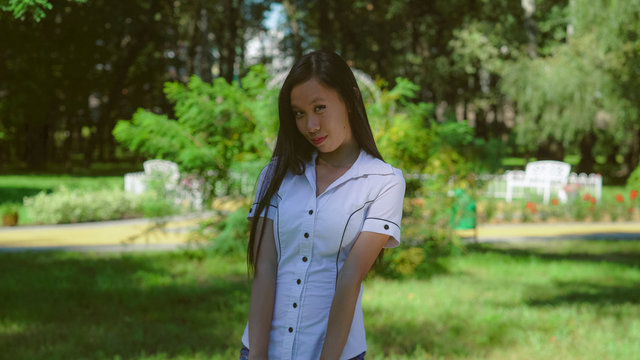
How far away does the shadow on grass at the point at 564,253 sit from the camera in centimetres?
1052

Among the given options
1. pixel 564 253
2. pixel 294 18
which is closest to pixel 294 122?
pixel 564 253

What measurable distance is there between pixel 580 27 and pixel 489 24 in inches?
378

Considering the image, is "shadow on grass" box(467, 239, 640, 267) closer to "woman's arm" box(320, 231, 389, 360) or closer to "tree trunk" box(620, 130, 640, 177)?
"woman's arm" box(320, 231, 389, 360)

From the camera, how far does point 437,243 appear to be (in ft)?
29.7

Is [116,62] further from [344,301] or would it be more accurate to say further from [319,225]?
[344,301]

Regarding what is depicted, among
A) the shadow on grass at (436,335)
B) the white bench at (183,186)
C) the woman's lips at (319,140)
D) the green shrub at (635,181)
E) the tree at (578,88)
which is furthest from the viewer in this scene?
the tree at (578,88)

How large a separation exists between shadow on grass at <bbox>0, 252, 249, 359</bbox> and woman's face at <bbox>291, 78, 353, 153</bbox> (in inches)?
146

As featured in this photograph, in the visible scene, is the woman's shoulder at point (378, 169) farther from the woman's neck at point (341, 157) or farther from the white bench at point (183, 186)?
the white bench at point (183, 186)

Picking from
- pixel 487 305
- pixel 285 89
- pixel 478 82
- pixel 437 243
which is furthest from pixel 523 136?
pixel 285 89

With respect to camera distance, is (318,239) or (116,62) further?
(116,62)

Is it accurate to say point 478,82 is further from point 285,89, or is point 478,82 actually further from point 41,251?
point 285,89

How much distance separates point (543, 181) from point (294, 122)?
55.4ft

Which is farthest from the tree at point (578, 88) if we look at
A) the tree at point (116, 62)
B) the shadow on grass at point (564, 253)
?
the shadow on grass at point (564, 253)

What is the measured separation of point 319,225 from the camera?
2.08 meters
